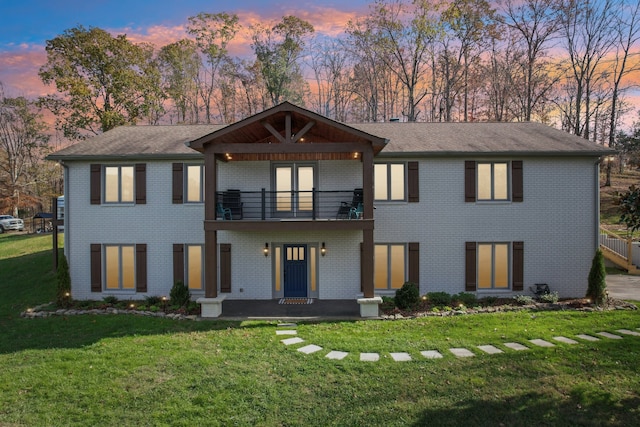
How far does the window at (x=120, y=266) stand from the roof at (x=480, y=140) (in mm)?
10098

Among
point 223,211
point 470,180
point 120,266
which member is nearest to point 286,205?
point 223,211

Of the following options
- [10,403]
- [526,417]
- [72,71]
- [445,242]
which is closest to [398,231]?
[445,242]

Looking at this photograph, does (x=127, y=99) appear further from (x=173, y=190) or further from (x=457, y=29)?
(x=457, y=29)

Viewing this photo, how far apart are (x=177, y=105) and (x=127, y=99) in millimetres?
7187

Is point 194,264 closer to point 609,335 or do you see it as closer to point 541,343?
point 541,343

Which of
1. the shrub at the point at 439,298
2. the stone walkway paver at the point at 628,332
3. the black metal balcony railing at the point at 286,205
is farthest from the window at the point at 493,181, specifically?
the stone walkway paver at the point at 628,332

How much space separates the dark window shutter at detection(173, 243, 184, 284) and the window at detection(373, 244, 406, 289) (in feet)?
23.2

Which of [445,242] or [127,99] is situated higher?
[127,99]

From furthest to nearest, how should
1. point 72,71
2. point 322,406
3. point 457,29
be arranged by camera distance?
point 457,29, point 72,71, point 322,406

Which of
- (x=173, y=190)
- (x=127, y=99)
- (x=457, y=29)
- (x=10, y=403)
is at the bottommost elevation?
(x=10, y=403)

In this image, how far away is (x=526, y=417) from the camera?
5.55 m

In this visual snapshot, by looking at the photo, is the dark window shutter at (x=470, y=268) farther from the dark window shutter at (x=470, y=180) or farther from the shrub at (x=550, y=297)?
the shrub at (x=550, y=297)

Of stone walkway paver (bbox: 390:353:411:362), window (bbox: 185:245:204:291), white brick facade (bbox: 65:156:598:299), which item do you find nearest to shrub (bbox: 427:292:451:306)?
white brick facade (bbox: 65:156:598:299)

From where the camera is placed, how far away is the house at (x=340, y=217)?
13.1 m
